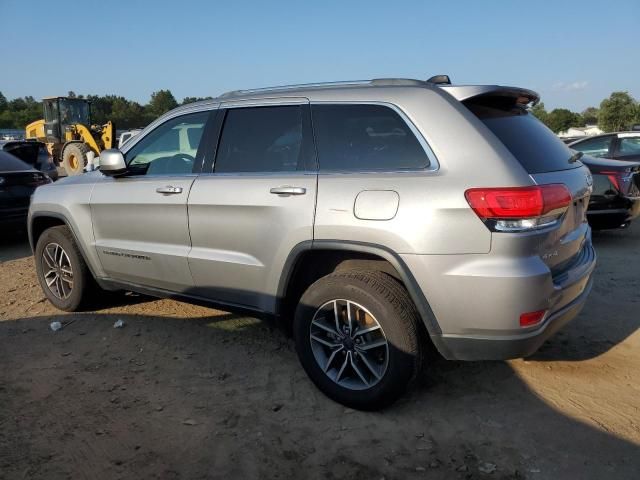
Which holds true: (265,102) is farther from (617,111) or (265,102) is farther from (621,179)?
(617,111)

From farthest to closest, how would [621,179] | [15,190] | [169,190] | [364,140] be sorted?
[15,190] → [621,179] → [169,190] → [364,140]

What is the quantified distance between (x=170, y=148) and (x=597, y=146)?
8525 millimetres

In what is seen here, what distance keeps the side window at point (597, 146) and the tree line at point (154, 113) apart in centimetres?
3651

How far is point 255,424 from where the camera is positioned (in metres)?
3.01

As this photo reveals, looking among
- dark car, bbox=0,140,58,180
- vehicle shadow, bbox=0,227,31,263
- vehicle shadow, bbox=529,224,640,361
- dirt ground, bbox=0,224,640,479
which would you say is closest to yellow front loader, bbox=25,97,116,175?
dark car, bbox=0,140,58,180

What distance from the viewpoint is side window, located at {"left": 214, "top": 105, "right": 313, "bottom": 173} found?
3354 mm

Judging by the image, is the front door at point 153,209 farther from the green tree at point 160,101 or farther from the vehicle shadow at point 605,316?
the green tree at point 160,101

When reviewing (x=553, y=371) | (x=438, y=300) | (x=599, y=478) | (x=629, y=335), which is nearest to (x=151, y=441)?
(x=438, y=300)

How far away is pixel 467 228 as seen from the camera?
263 centimetres

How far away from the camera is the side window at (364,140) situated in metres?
2.93

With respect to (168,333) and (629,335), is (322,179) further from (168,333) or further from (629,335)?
(629,335)

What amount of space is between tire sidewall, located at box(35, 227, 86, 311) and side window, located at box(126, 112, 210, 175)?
1054 millimetres

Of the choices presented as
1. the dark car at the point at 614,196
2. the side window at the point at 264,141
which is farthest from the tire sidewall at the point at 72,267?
the dark car at the point at 614,196

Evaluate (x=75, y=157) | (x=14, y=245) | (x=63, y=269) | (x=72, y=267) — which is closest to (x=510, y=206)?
(x=72, y=267)
